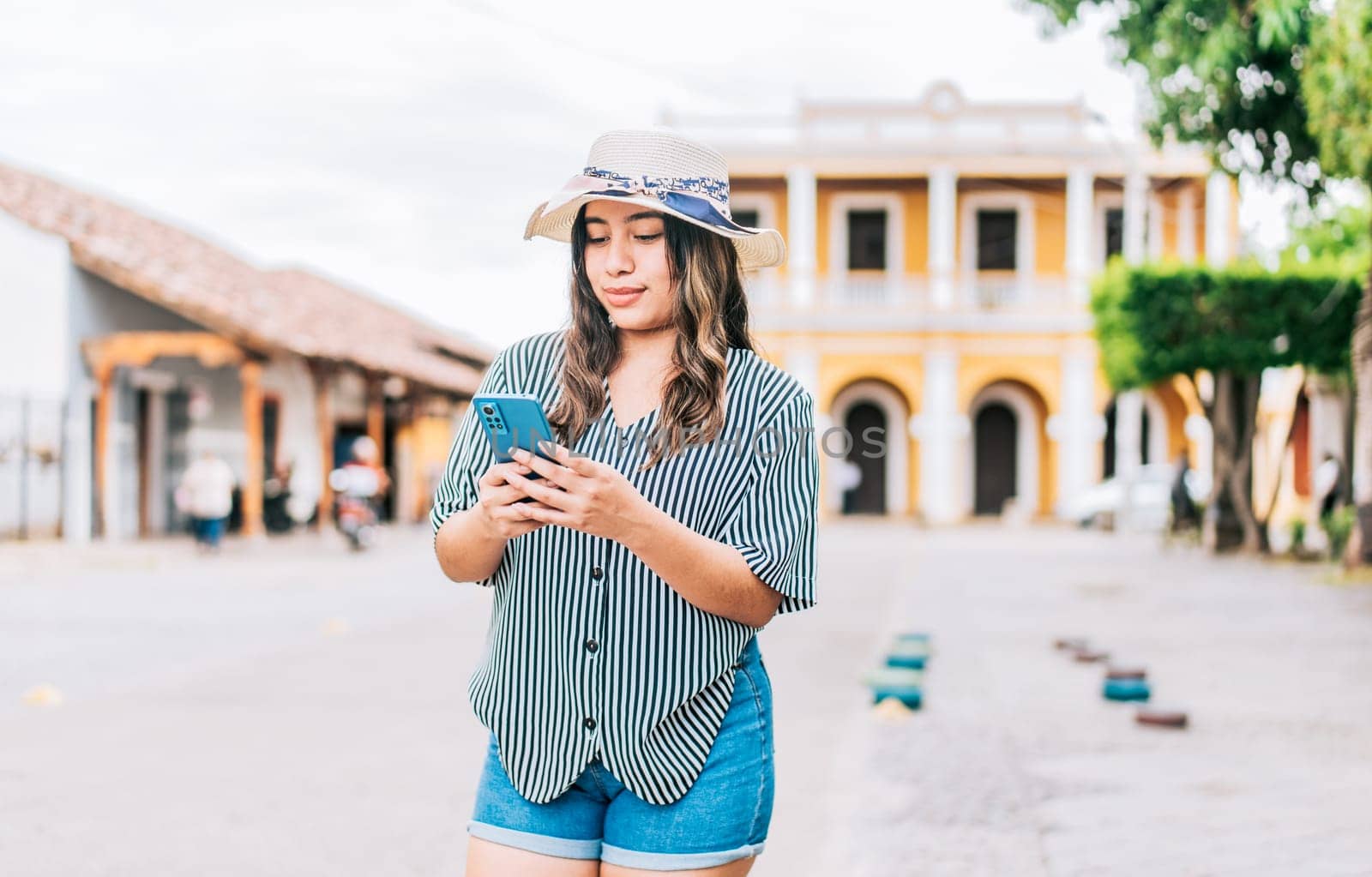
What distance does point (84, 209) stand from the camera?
24109mm

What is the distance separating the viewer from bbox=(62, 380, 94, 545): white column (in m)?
20.2

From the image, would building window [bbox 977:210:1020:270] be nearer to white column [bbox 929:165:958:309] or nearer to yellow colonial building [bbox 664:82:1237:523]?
yellow colonial building [bbox 664:82:1237:523]

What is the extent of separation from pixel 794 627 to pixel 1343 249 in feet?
80.8

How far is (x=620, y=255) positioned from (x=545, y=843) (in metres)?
0.84

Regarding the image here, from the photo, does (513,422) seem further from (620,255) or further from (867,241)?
(867,241)

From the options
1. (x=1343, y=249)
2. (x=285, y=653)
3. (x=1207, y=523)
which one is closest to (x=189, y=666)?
(x=285, y=653)

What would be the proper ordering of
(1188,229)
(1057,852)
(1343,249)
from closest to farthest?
1. (1057,852)
2. (1343,249)
3. (1188,229)

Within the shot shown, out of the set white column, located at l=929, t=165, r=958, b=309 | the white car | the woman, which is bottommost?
the white car

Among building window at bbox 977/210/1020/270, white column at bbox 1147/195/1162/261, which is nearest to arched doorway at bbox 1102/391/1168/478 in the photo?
white column at bbox 1147/195/1162/261

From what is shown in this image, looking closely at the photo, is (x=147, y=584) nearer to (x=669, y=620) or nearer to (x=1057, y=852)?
(x=1057, y=852)

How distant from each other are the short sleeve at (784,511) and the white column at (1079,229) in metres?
31.4

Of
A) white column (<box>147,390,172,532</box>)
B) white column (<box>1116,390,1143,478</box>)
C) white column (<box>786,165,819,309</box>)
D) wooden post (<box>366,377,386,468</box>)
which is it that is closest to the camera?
white column (<box>147,390,172,532</box>)

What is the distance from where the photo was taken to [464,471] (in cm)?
217

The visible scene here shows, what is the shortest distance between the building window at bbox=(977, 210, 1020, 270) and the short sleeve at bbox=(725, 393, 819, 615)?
108 ft
